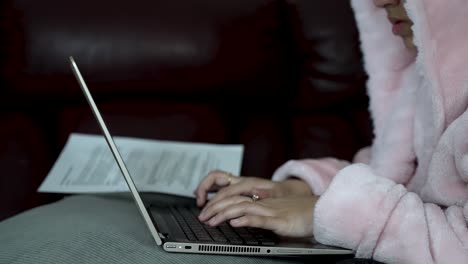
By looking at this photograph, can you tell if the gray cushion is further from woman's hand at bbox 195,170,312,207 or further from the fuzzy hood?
the fuzzy hood

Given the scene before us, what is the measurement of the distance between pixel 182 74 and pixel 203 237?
2.37 ft

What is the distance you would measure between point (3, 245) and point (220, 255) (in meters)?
0.30

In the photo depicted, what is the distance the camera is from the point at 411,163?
1.23 metres

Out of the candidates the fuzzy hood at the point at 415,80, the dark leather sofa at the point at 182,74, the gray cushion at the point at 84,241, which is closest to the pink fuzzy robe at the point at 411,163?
the fuzzy hood at the point at 415,80

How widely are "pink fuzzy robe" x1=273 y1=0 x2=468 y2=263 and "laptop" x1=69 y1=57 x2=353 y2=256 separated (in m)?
0.06

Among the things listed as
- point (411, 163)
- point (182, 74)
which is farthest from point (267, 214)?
point (182, 74)

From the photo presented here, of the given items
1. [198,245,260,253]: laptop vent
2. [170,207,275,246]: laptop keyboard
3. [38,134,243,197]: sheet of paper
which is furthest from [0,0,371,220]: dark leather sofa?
[198,245,260,253]: laptop vent

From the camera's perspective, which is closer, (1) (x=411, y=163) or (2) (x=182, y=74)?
(1) (x=411, y=163)

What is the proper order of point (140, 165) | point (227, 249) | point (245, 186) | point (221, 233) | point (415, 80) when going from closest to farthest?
point (227, 249) < point (221, 233) < point (245, 186) < point (415, 80) < point (140, 165)

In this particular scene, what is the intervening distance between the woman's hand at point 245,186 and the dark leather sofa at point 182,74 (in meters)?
0.30

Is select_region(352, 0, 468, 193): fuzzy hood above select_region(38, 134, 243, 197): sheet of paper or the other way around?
above

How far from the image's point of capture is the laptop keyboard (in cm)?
89

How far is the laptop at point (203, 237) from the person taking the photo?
→ 2.80ft

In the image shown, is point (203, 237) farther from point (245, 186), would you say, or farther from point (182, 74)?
point (182, 74)
